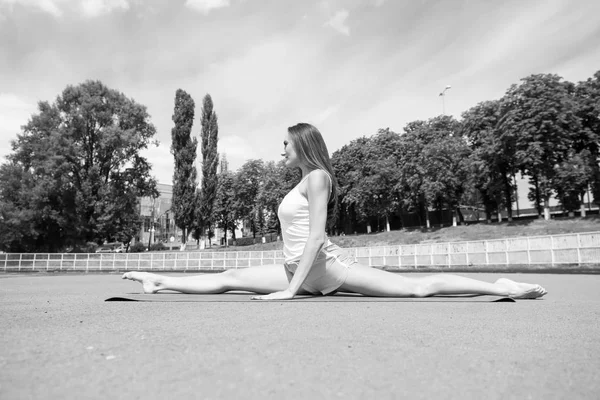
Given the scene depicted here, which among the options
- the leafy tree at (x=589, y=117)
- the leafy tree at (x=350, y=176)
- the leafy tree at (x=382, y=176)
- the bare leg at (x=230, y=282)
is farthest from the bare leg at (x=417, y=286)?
the leafy tree at (x=350, y=176)

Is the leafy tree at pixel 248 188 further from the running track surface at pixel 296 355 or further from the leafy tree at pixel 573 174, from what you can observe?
the running track surface at pixel 296 355

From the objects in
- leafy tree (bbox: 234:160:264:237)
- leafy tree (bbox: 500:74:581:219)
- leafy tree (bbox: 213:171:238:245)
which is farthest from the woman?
leafy tree (bbox: 213:171:238:245)

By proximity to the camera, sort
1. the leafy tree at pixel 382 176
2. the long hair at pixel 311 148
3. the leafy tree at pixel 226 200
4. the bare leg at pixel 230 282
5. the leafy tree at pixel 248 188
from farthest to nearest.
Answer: the leafy tree at pixel 226 200 → the leafy tree at pixel 248 188 → the leafy tree at pixel 382 176 → the bare leg at pixel 230 282 → the long hair at pixel 311 148

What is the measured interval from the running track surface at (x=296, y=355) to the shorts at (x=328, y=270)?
829 mm

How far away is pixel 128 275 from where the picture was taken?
418 centimetres

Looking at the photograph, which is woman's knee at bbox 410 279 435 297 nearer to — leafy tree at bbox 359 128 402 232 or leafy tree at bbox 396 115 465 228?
leafy tree at bbox 396 115 465 228

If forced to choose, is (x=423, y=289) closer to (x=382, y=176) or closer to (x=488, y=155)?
(x=488, y=155)

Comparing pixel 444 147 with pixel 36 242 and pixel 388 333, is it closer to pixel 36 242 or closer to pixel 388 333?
pixel 36 242

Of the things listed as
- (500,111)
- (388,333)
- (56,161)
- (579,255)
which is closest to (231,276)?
(388,333)

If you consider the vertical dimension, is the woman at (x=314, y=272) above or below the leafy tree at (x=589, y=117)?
below

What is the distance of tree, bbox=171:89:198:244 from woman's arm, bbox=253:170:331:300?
133ft

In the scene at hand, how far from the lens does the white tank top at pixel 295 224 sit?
381cm

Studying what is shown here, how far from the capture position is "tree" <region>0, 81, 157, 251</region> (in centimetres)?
2873

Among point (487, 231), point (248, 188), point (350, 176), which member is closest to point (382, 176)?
point (350, 176)
